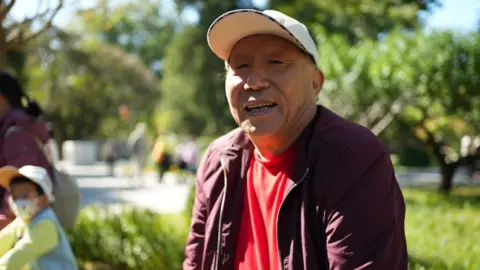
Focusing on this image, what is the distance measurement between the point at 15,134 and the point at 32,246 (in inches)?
30.3

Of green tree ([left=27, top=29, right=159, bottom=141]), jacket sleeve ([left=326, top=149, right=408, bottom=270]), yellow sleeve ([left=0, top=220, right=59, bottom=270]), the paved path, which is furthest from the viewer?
green tree ([left=27, top=29, right=159, bottom=141])

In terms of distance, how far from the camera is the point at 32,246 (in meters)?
3.25

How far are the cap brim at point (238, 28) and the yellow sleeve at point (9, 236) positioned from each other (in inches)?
71.7

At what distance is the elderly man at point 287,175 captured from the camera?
183cm

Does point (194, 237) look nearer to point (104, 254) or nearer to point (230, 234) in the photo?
point (230, 234)

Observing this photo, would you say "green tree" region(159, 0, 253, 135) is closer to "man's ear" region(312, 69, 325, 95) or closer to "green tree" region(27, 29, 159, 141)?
"green tree" region(27, 29, 159, 141)

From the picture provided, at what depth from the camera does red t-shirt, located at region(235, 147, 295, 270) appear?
6.64ft

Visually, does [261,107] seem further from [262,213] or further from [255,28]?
[262,213]

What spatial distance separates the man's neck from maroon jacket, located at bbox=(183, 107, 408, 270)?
29 millimetres

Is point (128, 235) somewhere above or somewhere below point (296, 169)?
below

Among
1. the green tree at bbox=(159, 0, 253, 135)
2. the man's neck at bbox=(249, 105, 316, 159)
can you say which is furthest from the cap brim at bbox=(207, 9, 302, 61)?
the green tree at bbox=(159, 0, 253, 135)

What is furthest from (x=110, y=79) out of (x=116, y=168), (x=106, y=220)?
(x=106, y=220)

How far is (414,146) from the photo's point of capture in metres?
34.6

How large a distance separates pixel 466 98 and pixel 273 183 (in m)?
11.8
